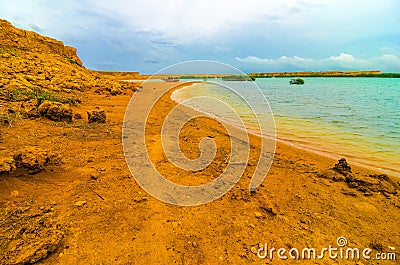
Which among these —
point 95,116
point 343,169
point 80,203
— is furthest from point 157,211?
point 95,116

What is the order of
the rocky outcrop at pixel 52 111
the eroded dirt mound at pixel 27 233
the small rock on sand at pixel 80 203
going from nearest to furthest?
the eroded dirt mound at pixel 27 233 < the small rock on sand at pixel 80 203 < the rocky outcrop at pixel 52 111

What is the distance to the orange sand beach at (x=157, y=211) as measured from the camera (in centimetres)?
225

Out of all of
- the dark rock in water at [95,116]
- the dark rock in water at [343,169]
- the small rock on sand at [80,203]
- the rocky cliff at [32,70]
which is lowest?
the dark rock in water at [343,169]

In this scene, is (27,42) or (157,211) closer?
(157,211)

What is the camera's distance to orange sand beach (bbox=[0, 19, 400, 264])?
2246 mm

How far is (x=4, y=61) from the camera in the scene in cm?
830

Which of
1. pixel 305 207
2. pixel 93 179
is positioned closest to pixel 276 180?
pixel 305 207

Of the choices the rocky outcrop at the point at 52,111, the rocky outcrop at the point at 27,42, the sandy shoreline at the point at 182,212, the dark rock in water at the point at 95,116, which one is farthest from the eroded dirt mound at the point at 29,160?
the rocky outcrop at the point at 27,42

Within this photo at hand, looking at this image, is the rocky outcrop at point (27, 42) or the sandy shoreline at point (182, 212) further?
the rocky outcrop at point (27, 42)

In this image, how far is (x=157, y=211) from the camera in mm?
2896

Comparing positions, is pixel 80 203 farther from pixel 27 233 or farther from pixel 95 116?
pixel 95 116

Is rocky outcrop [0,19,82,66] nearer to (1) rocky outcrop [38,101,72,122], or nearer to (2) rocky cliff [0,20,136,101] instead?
(2) rocky cliff [0,20,136,101]

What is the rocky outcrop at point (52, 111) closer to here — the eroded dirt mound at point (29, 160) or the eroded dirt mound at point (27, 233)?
the eroded dirt mound at point (29, 160)

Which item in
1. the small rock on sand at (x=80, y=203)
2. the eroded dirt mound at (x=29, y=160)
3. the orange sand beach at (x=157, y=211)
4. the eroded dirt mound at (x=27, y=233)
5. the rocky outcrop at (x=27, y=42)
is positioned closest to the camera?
the eroded dirt mound at (x=27, y=233)
